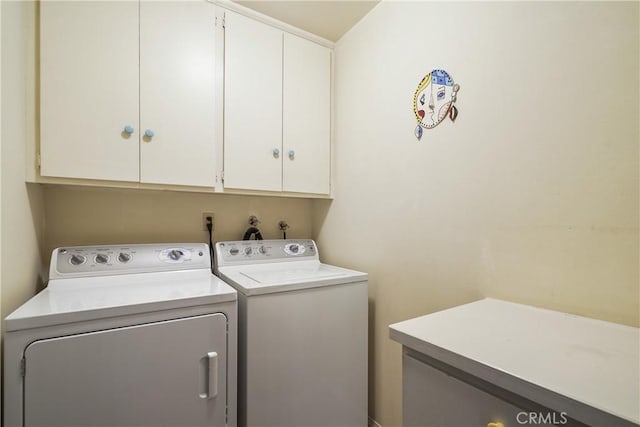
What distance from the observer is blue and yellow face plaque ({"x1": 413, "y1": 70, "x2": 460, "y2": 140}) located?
1286 millimetres

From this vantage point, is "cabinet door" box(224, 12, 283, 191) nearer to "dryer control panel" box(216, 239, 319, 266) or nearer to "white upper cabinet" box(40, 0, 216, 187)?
"white upper cabinet" box(40, 0, 216, 187)

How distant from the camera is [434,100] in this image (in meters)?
1.36

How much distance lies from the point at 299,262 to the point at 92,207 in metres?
1.27

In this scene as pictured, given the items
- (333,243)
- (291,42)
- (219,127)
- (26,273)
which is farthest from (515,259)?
(26,273)

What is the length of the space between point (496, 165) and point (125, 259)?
1817 millimetres

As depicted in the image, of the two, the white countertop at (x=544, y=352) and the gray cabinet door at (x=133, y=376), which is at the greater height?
the white countertop at (x=544, y=352)

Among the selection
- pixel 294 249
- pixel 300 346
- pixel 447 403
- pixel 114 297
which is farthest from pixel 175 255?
pixel 447 403

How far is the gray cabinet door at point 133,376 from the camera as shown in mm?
923

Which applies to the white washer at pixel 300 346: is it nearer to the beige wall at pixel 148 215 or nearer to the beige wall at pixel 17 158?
the beige wall at pixel 148 215

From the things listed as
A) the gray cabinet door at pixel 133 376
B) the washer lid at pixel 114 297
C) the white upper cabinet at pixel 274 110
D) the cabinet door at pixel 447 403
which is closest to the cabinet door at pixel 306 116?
the white upper cabinet at pixel 274 110

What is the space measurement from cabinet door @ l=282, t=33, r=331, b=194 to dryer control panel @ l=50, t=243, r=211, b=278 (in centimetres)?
70

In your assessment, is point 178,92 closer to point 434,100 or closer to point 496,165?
point 434,100

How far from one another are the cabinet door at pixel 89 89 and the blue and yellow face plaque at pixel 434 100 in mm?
1412

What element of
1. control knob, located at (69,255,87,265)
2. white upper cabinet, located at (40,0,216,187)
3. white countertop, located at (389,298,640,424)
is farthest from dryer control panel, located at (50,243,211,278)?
A: white countertop, located at (389,298,640,424)
